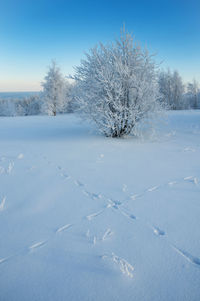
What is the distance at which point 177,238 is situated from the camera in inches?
65.6

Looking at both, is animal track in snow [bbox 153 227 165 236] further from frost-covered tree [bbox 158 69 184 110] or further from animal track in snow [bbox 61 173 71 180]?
frost-covered tree [bbox 158 69 184 110]

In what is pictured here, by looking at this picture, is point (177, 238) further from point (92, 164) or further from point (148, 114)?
point (148, 114)

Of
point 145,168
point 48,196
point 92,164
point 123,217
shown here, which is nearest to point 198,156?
point 145,168

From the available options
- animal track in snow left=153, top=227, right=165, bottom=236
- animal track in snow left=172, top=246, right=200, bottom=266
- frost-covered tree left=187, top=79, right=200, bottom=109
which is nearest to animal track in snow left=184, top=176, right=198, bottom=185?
animal track in snow left=153, top=227, right=165, bottom=236

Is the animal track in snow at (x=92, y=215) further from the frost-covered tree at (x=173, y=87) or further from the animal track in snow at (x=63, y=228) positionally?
the frost-covered tree at (x=173, y=87)

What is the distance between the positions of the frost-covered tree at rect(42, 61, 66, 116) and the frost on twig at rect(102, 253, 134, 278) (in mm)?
23095

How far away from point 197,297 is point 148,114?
19.7ft

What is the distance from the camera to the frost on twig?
1.33 m

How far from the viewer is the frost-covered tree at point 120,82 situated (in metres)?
6.19

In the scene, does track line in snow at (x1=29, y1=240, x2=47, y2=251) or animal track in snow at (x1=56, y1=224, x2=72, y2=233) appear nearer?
track line in snow at (x1=29, y1=240, x2=47, y2=251)

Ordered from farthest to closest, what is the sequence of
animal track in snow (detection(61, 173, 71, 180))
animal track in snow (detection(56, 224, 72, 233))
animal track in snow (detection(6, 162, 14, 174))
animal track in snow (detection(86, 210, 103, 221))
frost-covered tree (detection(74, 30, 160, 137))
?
1. frost-covered tree (detection(74, 30, 160, 137))
2. animal track in snow (detection(6, 162, 14, 174))
3. animal track in snow (detection(61, 173, 71, 180))
4. animal track in snow (detection(86, 210, 103, 221))
5. animal track in snow (detection(56, 224, 72, 233))

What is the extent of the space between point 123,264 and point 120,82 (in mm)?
5769

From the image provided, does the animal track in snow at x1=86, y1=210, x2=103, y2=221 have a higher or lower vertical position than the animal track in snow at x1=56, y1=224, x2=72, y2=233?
higher

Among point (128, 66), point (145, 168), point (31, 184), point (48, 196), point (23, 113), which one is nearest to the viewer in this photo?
point (48, 196)
